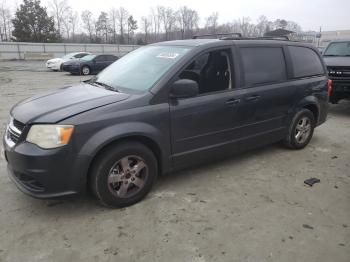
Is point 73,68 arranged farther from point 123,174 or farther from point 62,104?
point 123,174

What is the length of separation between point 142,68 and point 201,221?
79.1 inches

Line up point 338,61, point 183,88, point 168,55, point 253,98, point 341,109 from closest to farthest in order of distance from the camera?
point 183,88
point 168,55
point 253,98
point 338,61
point 341,109

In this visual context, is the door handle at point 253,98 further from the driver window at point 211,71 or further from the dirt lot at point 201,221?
the dirt lot at point 201,221

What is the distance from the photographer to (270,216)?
3572mm

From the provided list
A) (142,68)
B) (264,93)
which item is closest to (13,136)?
(142,68)

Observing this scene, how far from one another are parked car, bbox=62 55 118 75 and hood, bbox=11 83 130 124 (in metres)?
17.9

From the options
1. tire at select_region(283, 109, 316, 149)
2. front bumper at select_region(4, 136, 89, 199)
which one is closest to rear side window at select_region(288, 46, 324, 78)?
tire at select_region(283, 109, 316, 149)

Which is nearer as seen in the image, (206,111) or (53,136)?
(53,136)

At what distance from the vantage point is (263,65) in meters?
4.84

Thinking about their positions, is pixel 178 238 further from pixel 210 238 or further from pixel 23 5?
pixel 23 5

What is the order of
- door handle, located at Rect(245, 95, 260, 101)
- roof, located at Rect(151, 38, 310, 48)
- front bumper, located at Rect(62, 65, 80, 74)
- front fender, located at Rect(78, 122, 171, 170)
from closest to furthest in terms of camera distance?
front fender, located at Rect(78, 122, 171, 170) < roof, located at Rect(151, 38, 310, 48) < door handle, located at Rect(245, 95, 260, 101) < front bumper, located at Rect(62, 65, 80, 74)

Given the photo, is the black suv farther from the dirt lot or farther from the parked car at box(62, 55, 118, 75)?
the parked car at box(62, 55, 118, 75)

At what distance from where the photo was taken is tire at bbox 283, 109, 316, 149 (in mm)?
5449

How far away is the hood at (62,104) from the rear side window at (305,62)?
2965 mm
